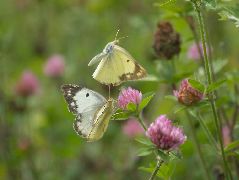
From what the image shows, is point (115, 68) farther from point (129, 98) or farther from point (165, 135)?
point (165, 135)

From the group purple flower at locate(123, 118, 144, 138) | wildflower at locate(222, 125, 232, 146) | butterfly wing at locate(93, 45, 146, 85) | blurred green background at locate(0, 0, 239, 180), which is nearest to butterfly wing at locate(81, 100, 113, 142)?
butterfly wing at locate(93, 45, 146, 85)

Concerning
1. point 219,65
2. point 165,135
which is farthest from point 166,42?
point 165,135

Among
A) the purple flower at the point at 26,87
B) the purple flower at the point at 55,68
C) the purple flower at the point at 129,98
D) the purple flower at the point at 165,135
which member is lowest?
the purple flower at the point at 26,87

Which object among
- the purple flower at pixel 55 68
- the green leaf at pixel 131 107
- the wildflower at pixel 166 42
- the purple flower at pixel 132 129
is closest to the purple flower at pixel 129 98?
the green leaf at pixel 131 107

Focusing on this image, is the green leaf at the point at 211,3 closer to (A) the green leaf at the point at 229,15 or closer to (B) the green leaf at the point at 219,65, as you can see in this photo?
(A) the green leaf at the point at 229,15

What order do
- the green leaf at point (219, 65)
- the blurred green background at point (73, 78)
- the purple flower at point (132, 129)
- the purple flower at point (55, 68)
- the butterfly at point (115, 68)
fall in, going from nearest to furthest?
the butterfly at point (115, 68)
the green leaf at point (219, 65)
the blurred green background at point (73, 78)
the purple flower at point (132, 129)
the purple flower at point (55, 68)

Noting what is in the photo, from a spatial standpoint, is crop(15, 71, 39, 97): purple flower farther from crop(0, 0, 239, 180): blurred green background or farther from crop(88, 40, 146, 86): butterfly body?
crop(88, 40, 146, 86): butterfly body

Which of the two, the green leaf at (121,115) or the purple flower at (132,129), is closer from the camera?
the green leaf at (121,115)
